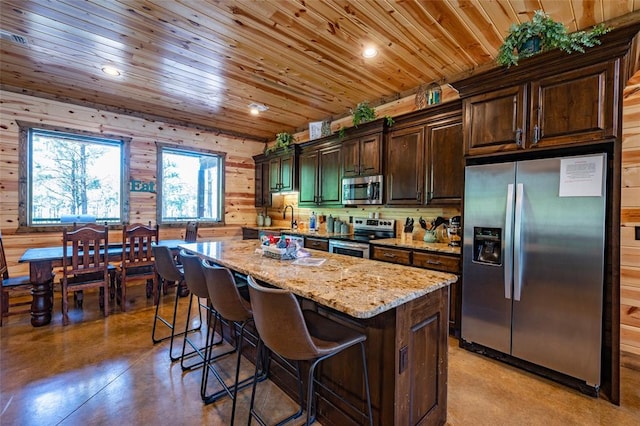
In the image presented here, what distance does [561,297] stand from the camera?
2.15 meters

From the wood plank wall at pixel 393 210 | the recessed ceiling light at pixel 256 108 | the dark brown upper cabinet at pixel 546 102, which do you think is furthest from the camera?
the recessed ceiling light at pixel 256 108

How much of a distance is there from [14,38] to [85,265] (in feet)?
7.53

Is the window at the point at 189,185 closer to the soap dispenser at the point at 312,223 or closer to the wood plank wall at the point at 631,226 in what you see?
the soap dispenser at the point at 312,223

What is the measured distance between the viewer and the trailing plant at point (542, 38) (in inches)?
79.1

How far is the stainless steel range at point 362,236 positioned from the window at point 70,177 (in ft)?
11.5

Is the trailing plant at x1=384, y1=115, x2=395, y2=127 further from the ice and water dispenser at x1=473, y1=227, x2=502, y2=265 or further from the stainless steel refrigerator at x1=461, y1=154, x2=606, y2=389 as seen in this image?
the ice and water dispenser at x1=473, y1=227, x2=502, y2=265

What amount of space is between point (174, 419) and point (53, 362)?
4.69 ft

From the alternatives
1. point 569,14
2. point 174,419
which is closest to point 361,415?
point 174,419

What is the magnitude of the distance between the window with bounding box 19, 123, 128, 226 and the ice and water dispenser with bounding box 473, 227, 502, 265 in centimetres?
490

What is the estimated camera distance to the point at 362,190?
3.98 meters

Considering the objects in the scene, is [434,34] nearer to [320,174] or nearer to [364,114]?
[364,114]

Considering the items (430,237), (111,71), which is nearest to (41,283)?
(111,71)

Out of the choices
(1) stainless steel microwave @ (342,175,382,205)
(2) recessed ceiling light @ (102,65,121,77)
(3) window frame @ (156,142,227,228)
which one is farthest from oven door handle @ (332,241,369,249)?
(2) recessed ceiling light @ (102,65,121,77)

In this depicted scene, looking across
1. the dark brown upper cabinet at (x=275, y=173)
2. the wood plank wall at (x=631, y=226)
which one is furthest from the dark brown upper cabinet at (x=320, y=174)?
the wood plank wall at (x=631, y=226)
